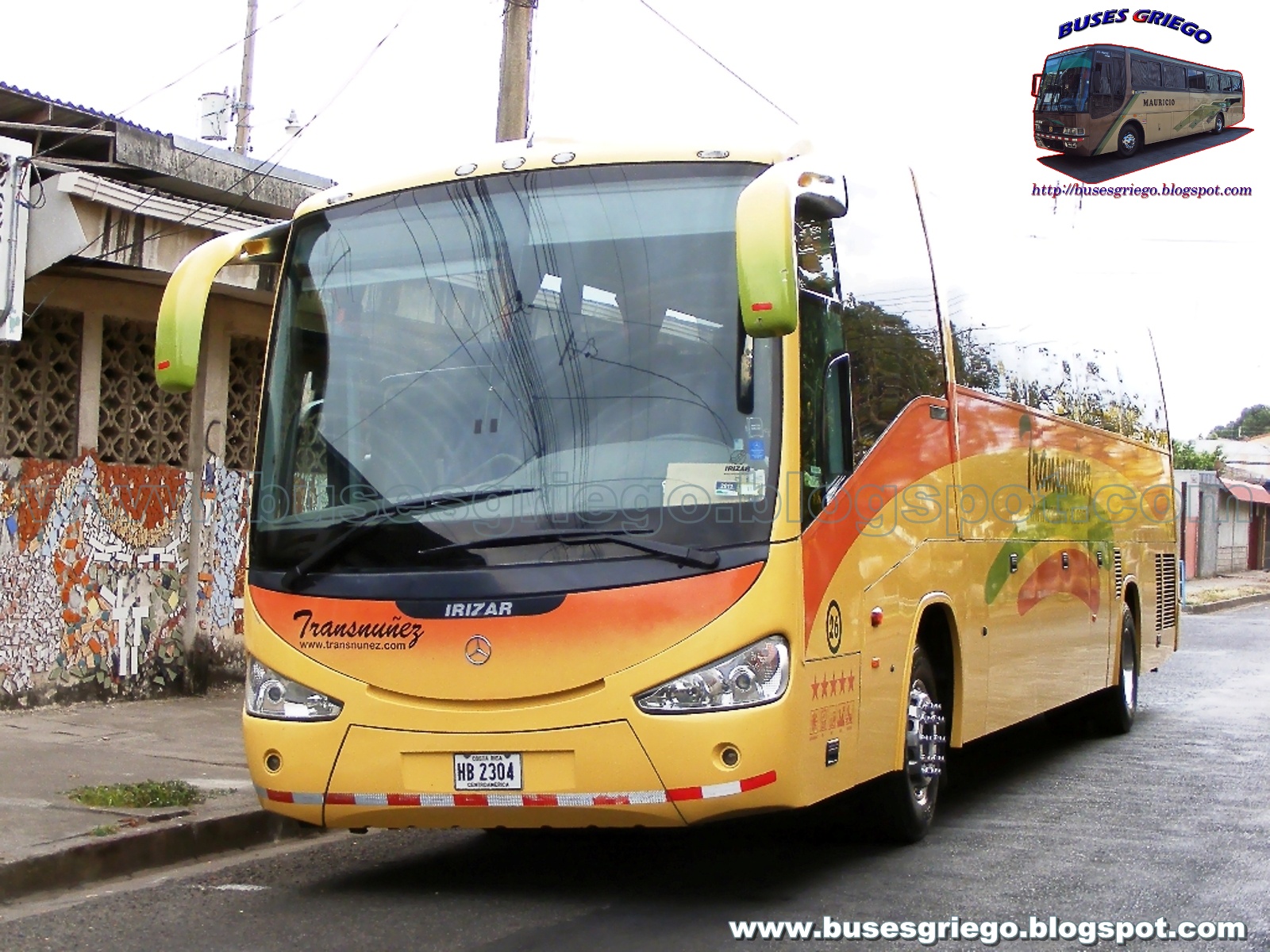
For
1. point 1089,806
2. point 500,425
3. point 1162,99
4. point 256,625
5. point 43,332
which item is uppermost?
point 1162,99

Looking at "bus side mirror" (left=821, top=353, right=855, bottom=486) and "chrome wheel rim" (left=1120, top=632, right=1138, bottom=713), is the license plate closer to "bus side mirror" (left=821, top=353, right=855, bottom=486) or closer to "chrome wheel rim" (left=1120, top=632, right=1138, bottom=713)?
"bus side mirror" (left=821, top=353, right=855, bottom=486)

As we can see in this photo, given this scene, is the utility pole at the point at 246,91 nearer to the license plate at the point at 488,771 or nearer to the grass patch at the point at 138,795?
the grass patch at the point at 138,795

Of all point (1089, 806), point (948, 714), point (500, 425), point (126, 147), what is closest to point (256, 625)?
point (500, 425)

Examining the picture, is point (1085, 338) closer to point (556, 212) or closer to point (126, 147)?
point (556, 212)

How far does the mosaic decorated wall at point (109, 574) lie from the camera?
10.4 meters

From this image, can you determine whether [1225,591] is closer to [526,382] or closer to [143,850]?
[143,850]

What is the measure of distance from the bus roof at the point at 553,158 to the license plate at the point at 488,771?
240 centimetres

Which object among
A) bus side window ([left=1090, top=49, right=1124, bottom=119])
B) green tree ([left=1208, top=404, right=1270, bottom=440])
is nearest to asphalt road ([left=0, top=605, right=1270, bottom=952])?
bus side window ([left=1090, top=49, right=1124, bottom=119])

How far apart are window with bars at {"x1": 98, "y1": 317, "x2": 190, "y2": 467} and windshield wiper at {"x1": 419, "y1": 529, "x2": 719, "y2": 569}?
6106mm

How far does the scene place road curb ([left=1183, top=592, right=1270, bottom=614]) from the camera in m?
29.5

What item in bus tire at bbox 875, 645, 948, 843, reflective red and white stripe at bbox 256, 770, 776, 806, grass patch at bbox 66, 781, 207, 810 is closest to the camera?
reflective red and white stripe at bbox 256, 770, 776, 806

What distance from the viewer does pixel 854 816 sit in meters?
7.21

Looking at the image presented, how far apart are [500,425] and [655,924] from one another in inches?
78.3

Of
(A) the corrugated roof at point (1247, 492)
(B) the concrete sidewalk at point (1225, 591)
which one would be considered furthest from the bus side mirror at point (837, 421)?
(A) the corrugated roof at point (1247, 492)
